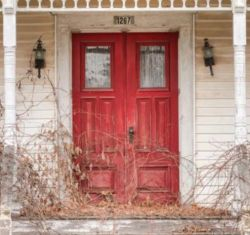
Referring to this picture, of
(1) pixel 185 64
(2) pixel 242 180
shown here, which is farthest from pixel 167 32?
(2) pixel 242 180

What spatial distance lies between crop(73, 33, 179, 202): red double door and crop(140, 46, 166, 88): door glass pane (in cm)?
1

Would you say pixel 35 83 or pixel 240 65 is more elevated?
pixel 240 65

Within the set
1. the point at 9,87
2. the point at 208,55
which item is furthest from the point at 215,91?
the point at 9,87

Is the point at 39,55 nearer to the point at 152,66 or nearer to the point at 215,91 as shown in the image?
the point at 152,66

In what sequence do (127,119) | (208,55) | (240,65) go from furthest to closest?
(127,119) → (208,55) → (240,65)

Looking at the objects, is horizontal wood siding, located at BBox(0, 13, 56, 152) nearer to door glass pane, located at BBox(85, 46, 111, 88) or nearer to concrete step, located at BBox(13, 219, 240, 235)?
door glass pane, located at BBox(85, 46, 111, 88)

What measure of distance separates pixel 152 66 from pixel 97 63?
83 centimetres

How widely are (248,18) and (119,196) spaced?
3.24 m

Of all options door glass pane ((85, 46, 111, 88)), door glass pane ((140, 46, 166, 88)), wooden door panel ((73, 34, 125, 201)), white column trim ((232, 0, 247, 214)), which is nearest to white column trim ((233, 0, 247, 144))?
white column trim ((232, 0, 247, 214))

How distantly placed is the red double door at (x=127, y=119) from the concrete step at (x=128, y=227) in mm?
1602

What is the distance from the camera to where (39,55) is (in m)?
10.0

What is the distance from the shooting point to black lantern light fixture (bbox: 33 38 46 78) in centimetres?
1002

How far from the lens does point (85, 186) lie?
1028cm

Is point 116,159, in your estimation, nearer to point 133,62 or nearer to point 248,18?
point 133,62
